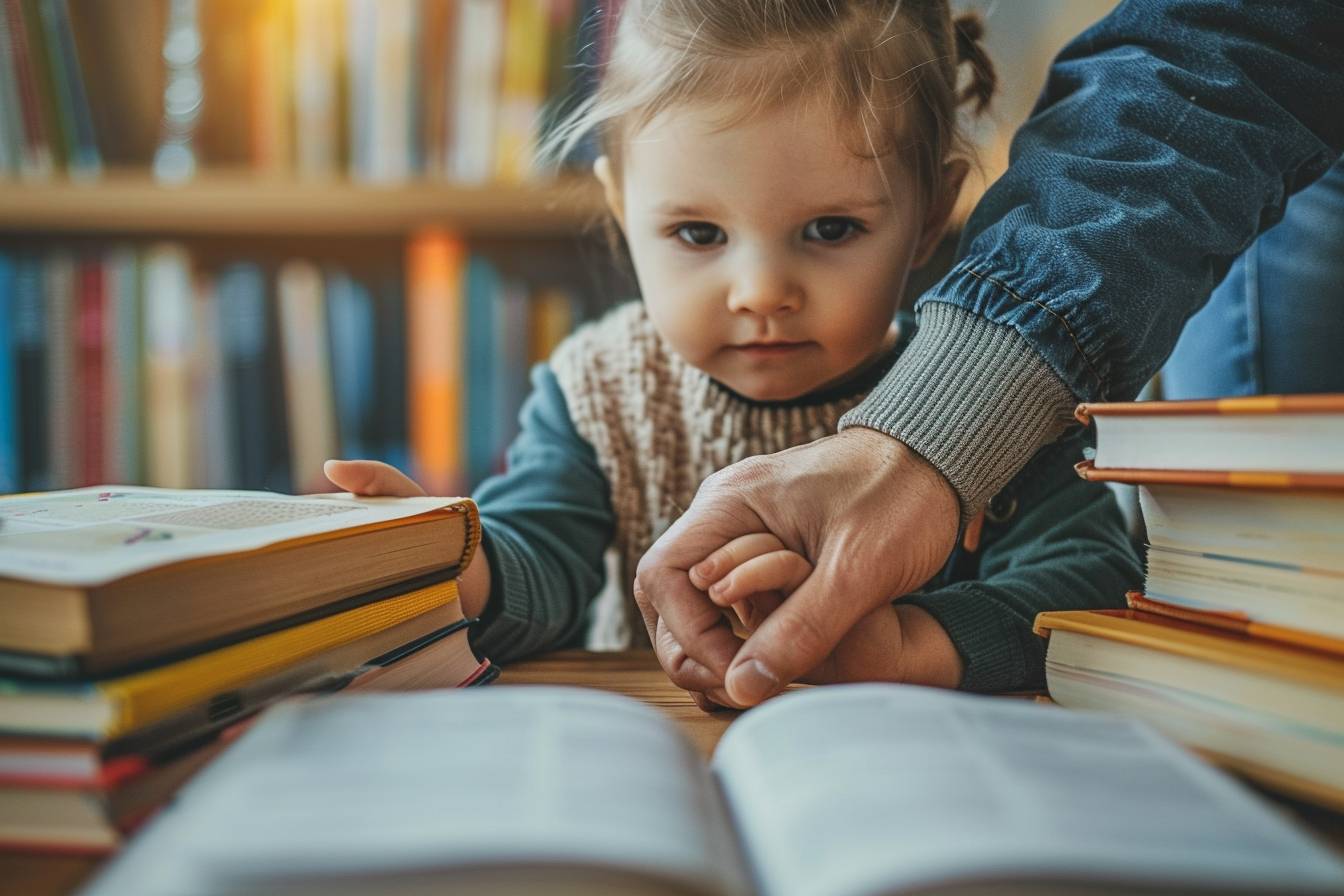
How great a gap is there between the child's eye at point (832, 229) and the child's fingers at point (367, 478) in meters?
0.31

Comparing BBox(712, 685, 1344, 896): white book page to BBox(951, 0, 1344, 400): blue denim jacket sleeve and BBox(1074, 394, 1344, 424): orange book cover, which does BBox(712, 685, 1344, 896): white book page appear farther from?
BBox(951, 0, 1344, 400): blue denim jacket sleeve

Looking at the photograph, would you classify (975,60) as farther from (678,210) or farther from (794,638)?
(794,638)

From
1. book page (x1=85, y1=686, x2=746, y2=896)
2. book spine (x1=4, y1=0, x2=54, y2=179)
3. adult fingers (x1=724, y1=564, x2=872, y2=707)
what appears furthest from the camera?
book spine (x1=4, y1=0, x2=54, y2=179)

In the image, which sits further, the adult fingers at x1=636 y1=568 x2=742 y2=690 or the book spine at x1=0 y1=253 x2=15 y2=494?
→ the book spine at x1=0 y1=253 x2=15 y2=494

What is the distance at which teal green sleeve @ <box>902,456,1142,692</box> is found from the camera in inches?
23.2

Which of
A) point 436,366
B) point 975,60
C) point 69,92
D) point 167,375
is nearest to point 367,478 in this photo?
point 975,60

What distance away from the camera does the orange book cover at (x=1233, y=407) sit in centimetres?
38

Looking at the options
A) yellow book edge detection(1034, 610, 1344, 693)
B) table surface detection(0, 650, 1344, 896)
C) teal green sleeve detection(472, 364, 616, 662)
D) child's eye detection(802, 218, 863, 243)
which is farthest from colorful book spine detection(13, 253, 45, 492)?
yellow book edge detection(1034, 610, 1344, 693)

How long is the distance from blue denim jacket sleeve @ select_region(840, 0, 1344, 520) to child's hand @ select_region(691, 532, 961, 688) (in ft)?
0.24

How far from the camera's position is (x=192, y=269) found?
1.60 m

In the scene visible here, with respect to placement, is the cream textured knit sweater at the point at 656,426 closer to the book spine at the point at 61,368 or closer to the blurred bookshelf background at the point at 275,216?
the blurred bookshelf background at the point at 275,216

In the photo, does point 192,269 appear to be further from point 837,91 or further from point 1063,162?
point 1063,162

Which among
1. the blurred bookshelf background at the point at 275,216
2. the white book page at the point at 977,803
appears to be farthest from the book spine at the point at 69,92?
the white book page at the point at 977,803

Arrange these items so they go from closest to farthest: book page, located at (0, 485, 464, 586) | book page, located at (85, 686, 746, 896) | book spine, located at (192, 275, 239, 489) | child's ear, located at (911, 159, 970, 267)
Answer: book page, located at (85, 686, 746, 896) → book page, located at (0, 485, 464, 586) → child's ear, located at (911, 159, 970, 267) → book spine, located at (192, 275, 239, 489)
